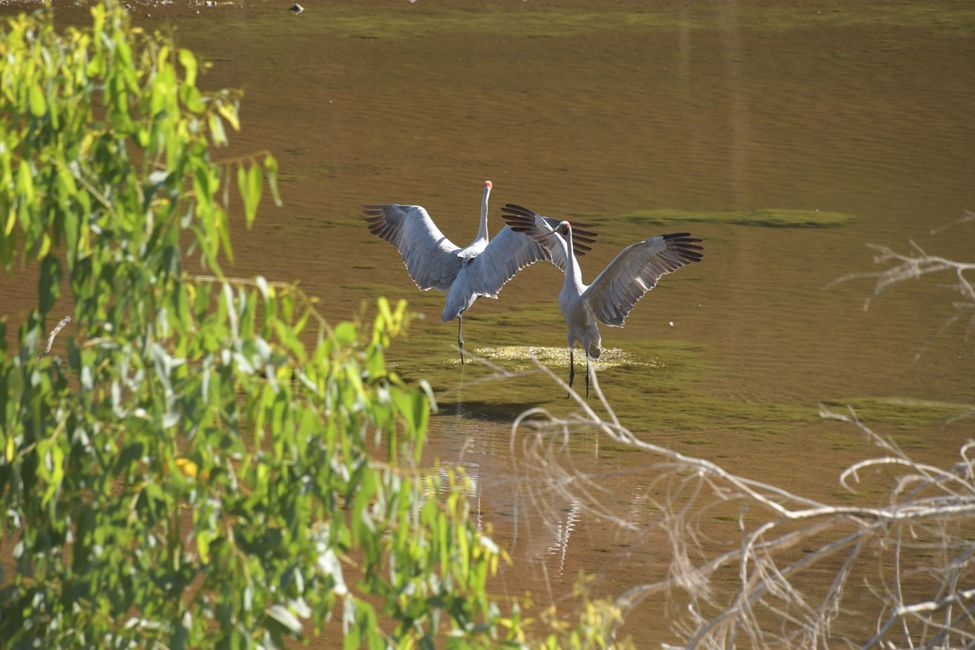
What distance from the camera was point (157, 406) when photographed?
99.4 inches

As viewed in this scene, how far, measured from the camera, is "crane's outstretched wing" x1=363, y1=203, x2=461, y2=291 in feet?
34.2

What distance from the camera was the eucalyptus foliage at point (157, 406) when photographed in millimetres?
2561

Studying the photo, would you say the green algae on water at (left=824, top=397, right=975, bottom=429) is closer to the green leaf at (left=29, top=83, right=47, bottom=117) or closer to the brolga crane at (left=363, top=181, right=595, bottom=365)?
the brolga crane at (left=363, top=181, right=595, bottom=365)

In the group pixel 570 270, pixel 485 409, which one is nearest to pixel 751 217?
pixel 570 270

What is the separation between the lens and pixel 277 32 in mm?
21438

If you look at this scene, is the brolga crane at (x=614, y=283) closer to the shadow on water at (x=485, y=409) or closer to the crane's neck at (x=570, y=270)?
the crane's neck at (x=570, y=270)

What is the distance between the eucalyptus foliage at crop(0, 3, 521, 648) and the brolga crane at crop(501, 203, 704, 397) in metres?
6.37

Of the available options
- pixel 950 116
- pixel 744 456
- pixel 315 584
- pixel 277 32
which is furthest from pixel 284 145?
pixel 315 584

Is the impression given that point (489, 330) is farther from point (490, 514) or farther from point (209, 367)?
point (209, 367)

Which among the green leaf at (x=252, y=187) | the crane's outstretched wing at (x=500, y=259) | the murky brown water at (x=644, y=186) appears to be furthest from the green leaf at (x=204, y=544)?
the crane's outstretched wing at (x=500, y=259)

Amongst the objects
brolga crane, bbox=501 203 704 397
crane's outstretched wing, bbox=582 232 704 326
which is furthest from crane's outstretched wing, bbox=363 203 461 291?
crane's outstretched wing, bbox=582 232 704 326

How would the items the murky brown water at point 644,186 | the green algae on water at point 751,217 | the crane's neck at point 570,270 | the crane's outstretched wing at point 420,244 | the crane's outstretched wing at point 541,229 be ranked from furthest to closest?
the green algae on water at point 751,217 → the crane's outstretched wing at point 420,244 → the crane's outstretched wing at point 541,229 → the crane's neck at point 570,270 → the murky brown water at point 644,186

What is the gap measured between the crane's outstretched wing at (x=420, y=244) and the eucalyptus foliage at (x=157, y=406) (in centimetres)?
768

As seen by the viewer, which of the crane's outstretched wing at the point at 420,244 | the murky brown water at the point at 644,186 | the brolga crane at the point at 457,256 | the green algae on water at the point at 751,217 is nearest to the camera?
the murky brown water at the point at 644,186
